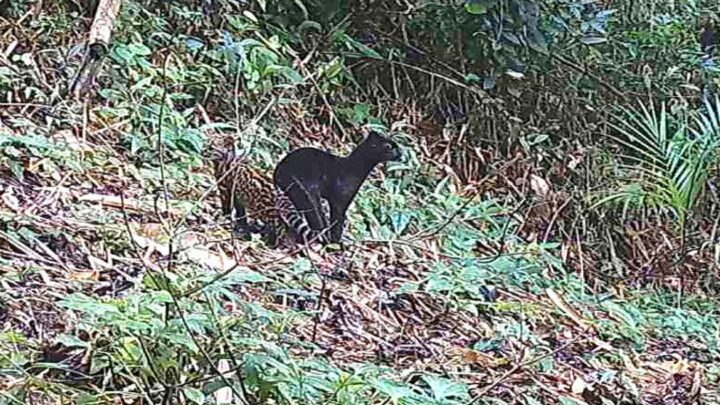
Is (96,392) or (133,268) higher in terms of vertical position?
(96,392)

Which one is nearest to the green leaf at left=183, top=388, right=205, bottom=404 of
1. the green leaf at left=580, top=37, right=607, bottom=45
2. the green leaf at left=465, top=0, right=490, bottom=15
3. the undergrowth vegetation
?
the undergrowth vegetation

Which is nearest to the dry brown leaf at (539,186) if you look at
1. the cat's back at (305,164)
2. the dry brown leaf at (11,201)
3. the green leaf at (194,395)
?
the cat's back at (305,164)

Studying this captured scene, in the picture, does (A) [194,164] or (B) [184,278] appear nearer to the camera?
(B) [184,278]

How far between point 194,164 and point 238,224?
683 millimetres

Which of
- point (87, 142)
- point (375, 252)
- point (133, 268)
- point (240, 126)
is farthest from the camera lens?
point (240, 126)

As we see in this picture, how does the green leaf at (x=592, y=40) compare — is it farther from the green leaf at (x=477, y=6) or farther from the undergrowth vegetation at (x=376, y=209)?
the green leaf at (x=477, y=6)

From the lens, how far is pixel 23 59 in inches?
161

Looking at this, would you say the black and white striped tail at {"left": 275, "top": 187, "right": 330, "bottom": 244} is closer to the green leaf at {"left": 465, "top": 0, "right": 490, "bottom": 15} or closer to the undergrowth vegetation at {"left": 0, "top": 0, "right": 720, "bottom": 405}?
the undergrowth vegetation at {"left": 0, "top": 0, "right": 720, "bottom": 405}

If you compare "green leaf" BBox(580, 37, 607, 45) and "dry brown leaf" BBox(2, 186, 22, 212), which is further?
"green leaf" BBox(580, 37, 607, 45)

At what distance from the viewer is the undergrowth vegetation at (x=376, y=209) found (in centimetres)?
201

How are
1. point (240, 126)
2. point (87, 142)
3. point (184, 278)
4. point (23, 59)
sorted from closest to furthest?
point (184, 278) → point (87, 142) → point (23, 59) → point (240, 126)

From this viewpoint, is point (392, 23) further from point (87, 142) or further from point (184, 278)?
point (184, 278)

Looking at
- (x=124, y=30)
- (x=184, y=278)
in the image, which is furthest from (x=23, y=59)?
(x=184, y=278)

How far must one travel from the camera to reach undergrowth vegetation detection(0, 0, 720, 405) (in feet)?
6.58
